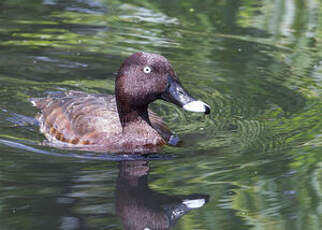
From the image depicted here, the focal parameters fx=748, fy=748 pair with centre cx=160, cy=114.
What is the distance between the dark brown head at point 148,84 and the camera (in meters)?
8.05

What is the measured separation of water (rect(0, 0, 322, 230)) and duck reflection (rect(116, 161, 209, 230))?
2 cm

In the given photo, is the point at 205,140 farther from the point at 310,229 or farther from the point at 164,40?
the point at 164,40

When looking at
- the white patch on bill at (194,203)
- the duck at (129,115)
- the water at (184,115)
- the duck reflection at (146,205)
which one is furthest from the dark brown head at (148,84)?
the white patch on bill at (194,203)

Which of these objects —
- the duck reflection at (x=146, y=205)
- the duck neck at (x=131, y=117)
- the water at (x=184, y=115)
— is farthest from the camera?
the duck neck at (x=131, y=117)

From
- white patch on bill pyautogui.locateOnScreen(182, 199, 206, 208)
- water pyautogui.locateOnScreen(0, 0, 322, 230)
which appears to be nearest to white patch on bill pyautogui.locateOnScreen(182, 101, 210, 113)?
water pyautogui.locateOnScreen(0, 0, 322, 230)

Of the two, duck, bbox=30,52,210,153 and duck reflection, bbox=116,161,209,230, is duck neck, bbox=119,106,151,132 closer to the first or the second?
duck, bbox=30,52,210,153

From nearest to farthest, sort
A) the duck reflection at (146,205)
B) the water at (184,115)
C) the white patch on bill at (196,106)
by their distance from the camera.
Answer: the duck reflection at (146,205), the water at (184,115), the white patch on bill at (196,106)

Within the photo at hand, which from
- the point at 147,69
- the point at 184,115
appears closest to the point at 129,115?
the point at 147,69

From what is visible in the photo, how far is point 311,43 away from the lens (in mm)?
11406

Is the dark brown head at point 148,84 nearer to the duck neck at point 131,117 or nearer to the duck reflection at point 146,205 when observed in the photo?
the duck neck at point 131,117

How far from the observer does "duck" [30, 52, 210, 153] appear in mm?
8086

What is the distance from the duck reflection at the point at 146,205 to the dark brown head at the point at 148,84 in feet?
3.99

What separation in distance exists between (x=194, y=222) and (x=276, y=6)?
7179 millimetres

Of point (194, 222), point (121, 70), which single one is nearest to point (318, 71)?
point (121, 70)
